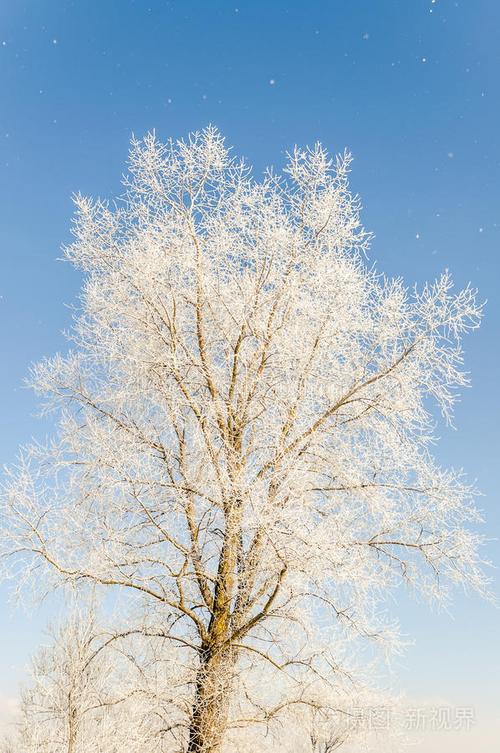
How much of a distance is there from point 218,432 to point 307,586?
2.13 meters

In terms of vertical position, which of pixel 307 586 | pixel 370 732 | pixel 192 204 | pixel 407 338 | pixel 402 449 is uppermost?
pixel 192 204

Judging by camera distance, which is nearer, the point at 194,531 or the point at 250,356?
the point at 194,531

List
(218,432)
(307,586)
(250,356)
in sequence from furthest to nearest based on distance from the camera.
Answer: (250,356)
(218,432)
(307,586)

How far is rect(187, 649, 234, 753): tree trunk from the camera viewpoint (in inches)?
303

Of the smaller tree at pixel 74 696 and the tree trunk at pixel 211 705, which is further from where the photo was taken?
the smaller tree at pixel 74 696

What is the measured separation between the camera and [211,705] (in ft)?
25.6

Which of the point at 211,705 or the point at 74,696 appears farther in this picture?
the point at 74,696

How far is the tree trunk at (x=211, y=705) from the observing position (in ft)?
25.2

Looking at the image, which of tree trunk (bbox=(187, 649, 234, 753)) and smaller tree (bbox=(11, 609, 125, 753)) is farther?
smaller tree (bbox=(11, 609, 125, 753))

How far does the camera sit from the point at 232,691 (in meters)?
7.98

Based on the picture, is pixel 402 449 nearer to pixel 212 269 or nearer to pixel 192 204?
pixel 212 269

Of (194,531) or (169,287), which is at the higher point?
(169,287)

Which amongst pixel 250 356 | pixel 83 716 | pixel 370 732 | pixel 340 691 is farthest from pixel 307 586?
pixel 83 716

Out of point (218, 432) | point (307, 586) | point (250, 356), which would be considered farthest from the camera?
point (250, 356)
